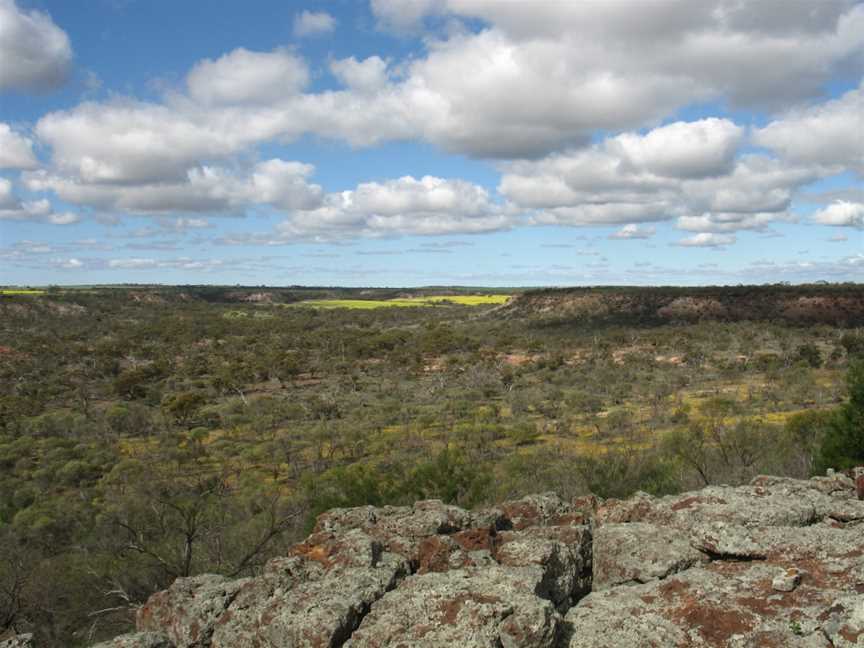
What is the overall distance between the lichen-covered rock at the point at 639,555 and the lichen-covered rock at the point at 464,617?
6.42 ft

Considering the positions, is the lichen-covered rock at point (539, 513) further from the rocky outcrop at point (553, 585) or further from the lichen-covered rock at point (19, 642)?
the lichen-covered rock at point (19, 642)

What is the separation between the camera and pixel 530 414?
52000 millimetres

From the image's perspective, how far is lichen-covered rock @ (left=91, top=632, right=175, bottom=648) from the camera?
7.57m

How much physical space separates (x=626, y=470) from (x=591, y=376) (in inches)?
1672

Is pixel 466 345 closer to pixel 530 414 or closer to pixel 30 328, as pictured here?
pixel 530 414

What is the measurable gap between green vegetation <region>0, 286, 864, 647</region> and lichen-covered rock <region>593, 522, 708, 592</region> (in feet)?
33.0

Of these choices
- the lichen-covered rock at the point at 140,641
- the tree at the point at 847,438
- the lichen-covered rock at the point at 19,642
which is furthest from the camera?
the tree at the point at 847,438

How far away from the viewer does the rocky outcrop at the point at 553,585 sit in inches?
263

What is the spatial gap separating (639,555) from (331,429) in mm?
38715

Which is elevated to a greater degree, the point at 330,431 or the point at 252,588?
the point at 252,588

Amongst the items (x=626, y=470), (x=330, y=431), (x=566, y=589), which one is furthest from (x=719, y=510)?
(x=330, y=431)

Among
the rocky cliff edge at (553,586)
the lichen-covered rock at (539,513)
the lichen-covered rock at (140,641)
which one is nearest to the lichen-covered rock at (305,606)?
the rocky cliff edge at (553,586)

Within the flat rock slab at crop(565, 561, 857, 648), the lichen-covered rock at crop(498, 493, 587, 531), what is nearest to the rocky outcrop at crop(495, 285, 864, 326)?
the lichen-covered rock at crop(498, 493, 587, 531)

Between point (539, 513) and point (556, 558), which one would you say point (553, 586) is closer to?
point (556, 558)
